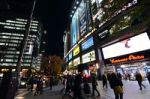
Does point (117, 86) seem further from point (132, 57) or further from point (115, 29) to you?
point (132, 57)

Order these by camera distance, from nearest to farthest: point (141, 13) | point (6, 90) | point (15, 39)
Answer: point (141, 13) < point (6, 90) < point (15, 39)

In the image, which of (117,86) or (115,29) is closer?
(115,29)

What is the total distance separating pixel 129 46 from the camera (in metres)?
32.5

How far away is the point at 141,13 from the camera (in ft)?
20.9

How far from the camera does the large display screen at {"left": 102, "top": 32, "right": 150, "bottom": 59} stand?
2891 centimetres

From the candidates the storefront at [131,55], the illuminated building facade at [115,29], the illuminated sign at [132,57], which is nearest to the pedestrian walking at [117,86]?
the illuminated building facade at [115,29]

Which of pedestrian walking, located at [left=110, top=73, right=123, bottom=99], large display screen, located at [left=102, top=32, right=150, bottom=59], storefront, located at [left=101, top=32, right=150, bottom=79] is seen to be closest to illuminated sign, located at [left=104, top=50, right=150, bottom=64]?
storefront, located at [left=101, top=32, right=150, bottom=79]

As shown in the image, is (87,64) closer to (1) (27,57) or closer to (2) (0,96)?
(2) (0,96)

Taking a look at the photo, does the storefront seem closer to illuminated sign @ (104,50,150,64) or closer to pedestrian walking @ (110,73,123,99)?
illuminated sign @ (104,50,150,64)

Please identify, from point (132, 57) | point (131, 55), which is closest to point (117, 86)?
point (132, 57)

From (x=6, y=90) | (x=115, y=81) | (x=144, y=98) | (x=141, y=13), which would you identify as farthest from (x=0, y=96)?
(x=144, y=98)

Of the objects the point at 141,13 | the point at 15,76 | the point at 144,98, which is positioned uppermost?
the point at 141,13

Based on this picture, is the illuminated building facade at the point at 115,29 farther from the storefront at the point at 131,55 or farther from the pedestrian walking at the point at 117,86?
the pedestrian walking at the point at 117,86

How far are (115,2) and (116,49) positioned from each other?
30999 mm
